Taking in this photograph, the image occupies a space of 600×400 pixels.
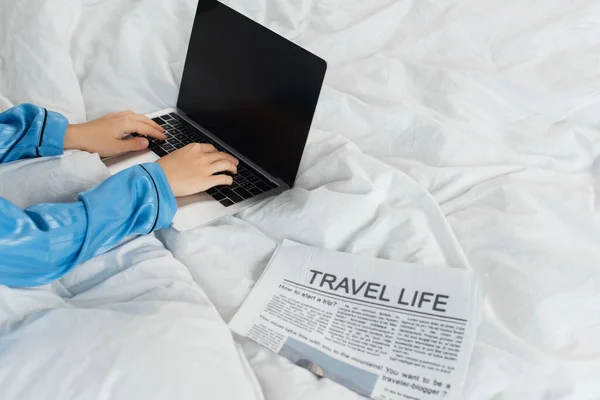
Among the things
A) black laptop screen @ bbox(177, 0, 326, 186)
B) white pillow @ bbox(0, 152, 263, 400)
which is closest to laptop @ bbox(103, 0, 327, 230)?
black laptop screen @ bbox(177, 0, 326, 186)

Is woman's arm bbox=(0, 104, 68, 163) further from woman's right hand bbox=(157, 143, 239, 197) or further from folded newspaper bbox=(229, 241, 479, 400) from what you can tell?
folded newspaper bbox=(229, 241, 479, 400)

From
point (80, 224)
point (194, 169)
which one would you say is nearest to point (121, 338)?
point (80, 224)

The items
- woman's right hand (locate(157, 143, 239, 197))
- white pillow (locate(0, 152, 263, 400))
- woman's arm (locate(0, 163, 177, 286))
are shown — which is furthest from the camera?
woman's right hand (locate(157, 143, 239, 197))

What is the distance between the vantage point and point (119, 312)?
0.61 m

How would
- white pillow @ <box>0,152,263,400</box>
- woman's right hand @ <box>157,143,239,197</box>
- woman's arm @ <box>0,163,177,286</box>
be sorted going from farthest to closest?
woman's right hand @ <box>157,143,239,197</box> < woman's arm @ <box>0,163,177,286</box> < white pillow @ <box>0,152,263,400</box>

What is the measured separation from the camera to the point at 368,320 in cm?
66

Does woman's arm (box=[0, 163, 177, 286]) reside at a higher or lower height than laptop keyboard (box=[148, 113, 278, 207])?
lower

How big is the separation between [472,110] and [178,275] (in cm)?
56

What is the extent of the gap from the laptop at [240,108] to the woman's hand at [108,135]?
2 centimetres

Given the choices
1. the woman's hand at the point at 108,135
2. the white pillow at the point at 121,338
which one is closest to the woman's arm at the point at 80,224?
the white pillow at the point at 121,338

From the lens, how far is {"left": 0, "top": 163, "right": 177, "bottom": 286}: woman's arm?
646 mm

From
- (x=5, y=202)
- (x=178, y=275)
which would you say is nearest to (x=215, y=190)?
(x=178, y=275)

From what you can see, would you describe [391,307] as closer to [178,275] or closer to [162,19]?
[178,275]

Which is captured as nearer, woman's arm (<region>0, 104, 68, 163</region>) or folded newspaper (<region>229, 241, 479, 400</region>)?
folded newspaper (<region>229, 241, 479, 400</region>)
